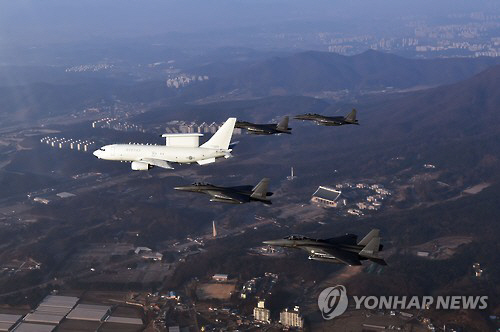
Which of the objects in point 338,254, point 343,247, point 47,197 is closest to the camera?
point 338,254

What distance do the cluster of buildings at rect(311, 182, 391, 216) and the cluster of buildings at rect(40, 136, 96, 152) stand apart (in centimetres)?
5868

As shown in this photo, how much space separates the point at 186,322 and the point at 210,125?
10896 centimetres

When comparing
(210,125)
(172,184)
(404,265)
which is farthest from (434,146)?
(404,265)

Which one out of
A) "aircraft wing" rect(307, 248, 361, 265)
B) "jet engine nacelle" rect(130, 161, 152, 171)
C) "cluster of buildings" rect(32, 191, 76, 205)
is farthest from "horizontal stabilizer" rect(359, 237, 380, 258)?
"cluster of buildings" rect(32, 191, 76, 205)

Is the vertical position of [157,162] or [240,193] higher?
[157,162]

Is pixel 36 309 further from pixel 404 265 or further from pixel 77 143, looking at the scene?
pixel 77 143

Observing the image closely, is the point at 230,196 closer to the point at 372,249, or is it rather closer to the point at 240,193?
the point at 240,193

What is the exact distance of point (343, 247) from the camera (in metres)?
51.6

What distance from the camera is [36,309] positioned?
85.2m

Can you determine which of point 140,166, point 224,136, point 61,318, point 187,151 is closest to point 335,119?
point 224,136

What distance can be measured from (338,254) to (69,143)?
132 meters

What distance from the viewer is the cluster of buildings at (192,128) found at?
17281 cm

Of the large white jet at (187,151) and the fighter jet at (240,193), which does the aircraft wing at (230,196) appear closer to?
the fighter jet at (240,193)

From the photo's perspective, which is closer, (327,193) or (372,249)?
(372,249)
